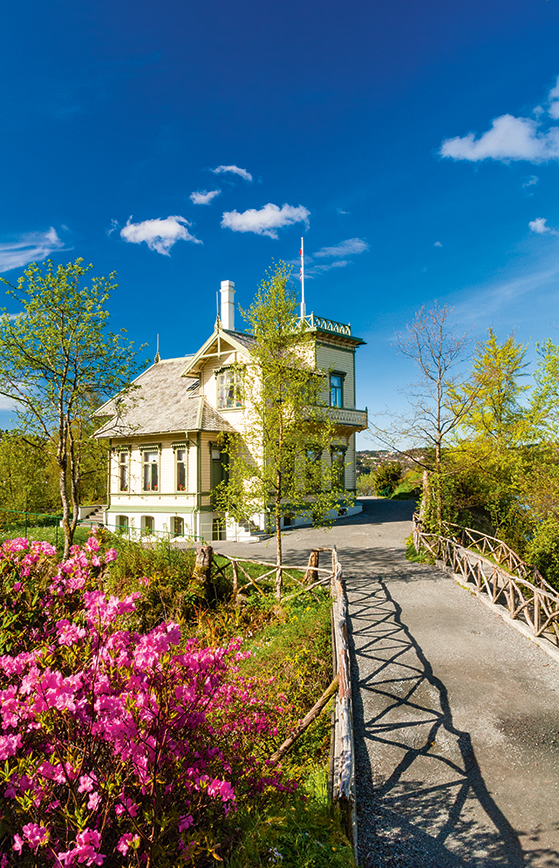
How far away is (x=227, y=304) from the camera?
2853 cm

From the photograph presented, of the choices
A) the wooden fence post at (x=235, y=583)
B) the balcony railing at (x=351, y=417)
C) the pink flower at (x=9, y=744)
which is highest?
the balcony railing at (x=351, y=417)

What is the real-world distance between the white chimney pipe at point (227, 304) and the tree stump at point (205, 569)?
1728 cm

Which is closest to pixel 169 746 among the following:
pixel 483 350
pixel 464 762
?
pixel 464 762

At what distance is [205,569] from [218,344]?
49.9ft

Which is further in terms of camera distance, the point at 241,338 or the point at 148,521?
the point at 241,338

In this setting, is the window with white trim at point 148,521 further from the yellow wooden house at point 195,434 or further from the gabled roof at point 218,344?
the gabled roof at point 218,344

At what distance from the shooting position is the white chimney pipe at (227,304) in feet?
92.9

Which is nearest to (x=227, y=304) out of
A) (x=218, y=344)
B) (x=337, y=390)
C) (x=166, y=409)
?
(x=218, y=344)

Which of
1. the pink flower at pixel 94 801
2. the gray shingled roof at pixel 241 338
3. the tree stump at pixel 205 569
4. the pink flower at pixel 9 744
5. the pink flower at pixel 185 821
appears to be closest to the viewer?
the pink flower at pixel 94 801

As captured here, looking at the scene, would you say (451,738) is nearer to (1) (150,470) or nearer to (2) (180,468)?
(2) (180,468)

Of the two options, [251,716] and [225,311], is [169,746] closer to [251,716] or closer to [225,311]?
[251,716]

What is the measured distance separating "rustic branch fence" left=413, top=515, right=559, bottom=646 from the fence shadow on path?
330 centimetres

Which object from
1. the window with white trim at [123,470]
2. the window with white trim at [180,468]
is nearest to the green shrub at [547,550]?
the window with white trim at [180,468]

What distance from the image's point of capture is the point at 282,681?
338 inches
